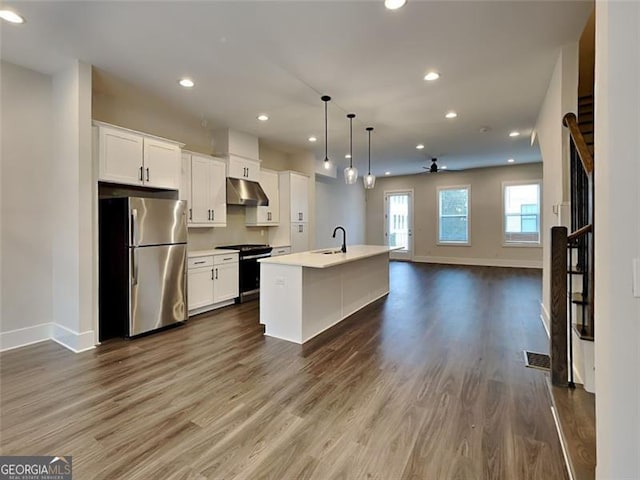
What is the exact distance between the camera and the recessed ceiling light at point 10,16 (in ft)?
8.15

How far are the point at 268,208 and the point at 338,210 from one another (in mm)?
3998

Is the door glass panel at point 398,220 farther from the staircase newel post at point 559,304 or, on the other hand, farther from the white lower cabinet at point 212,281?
the staircase newel post at point 559,304

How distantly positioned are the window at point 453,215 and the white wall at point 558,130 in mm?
5979

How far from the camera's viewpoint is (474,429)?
202 cm

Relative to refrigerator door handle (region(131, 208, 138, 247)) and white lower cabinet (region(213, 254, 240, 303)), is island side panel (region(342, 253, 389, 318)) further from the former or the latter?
refrigerator door handle (region(131, 208, 138, 247))

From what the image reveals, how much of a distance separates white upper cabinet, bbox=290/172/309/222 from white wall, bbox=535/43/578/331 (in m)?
4.29

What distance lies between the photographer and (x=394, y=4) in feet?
7.86

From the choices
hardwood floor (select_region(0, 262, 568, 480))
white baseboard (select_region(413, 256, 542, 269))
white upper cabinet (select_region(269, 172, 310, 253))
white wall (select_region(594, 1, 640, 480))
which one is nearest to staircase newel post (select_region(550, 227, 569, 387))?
hardwood floor (select_region(0, 262, 568, 480))

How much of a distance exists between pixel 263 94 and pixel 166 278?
8.40 feet

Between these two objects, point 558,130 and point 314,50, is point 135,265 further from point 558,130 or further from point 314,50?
point 558,130

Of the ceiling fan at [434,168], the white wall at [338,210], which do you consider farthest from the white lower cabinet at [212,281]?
the ceiling fan at [434,168]

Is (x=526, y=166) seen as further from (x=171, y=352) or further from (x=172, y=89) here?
(x=171, y=352)

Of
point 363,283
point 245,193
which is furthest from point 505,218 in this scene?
point 245,193

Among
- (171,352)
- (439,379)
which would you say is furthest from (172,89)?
(439,379)
